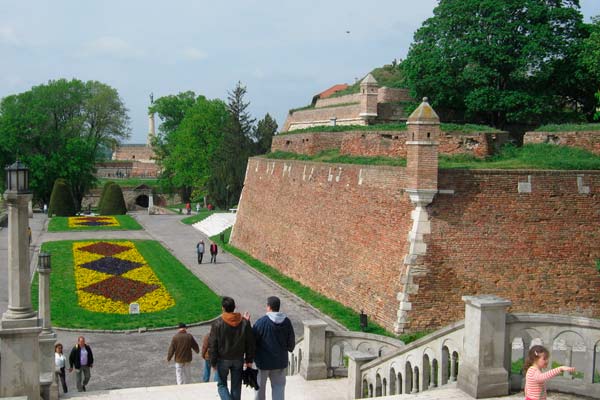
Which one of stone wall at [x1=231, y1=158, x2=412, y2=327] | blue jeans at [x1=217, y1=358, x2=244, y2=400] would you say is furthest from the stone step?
stone wall at [x1=231, y1=158, x2=412, y2=327]

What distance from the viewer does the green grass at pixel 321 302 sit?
18.0 meters

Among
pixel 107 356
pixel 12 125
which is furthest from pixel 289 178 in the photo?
pixel 12 125

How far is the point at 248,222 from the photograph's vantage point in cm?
3444

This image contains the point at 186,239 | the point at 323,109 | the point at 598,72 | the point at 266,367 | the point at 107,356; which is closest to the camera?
the point at 266,367

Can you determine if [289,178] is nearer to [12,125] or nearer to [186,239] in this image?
[186,239]

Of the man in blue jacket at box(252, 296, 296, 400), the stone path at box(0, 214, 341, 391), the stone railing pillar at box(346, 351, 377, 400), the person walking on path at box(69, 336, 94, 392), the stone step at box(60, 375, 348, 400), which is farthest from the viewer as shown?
the stone path at box(0, 214, 341, 391)

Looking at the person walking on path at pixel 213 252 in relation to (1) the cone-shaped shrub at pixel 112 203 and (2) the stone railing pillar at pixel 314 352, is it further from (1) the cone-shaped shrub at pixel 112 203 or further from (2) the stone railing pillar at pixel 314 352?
(1) the cone-shaped shrub at pixel 112 203

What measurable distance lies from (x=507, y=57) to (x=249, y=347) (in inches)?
960

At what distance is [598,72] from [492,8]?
17.1 ft

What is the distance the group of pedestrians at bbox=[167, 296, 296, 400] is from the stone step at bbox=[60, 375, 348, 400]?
1986mm

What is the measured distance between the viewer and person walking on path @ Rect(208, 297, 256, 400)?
7.60 metres

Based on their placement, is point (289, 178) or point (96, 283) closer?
point (96, 283)

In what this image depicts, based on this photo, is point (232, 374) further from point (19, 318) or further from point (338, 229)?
point (338, 229)

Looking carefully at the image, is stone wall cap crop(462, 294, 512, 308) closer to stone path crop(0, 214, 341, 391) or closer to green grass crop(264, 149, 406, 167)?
stone path crop(0, 214, 341, 391)
